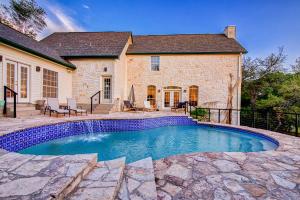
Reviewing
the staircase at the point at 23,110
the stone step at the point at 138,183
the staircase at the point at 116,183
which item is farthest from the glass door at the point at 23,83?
the stone step at the point at 138,183

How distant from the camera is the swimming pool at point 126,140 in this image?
462 centimetres

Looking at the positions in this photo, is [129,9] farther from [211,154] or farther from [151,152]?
[211,154]

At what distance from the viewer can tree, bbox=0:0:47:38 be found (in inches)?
611

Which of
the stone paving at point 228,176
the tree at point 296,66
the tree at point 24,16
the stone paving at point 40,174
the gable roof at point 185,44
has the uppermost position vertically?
the tree at point 24,16

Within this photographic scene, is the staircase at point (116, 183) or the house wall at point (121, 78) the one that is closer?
the staircase at point (116, 183)

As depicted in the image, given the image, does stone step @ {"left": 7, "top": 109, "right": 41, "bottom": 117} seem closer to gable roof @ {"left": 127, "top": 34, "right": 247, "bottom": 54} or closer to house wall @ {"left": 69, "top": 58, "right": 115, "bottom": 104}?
house wall @ {"left": 69, "top": 58, "right": 115, "bottom": 104}

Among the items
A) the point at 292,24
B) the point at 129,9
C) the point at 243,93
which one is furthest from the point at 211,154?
the point at 243,93

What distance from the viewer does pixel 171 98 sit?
14.1 m

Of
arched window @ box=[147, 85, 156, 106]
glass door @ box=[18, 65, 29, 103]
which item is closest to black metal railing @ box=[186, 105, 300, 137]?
arched window @ box=[147, 85, 156, 106]

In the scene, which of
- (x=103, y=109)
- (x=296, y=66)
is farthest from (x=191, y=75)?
(x=296, y=66)

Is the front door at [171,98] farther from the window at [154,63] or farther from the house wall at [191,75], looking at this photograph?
the window at [154,63]

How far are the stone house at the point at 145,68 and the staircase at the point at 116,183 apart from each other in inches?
360

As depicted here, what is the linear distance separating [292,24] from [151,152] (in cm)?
1570

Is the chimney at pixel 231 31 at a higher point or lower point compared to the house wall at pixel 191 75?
higher
